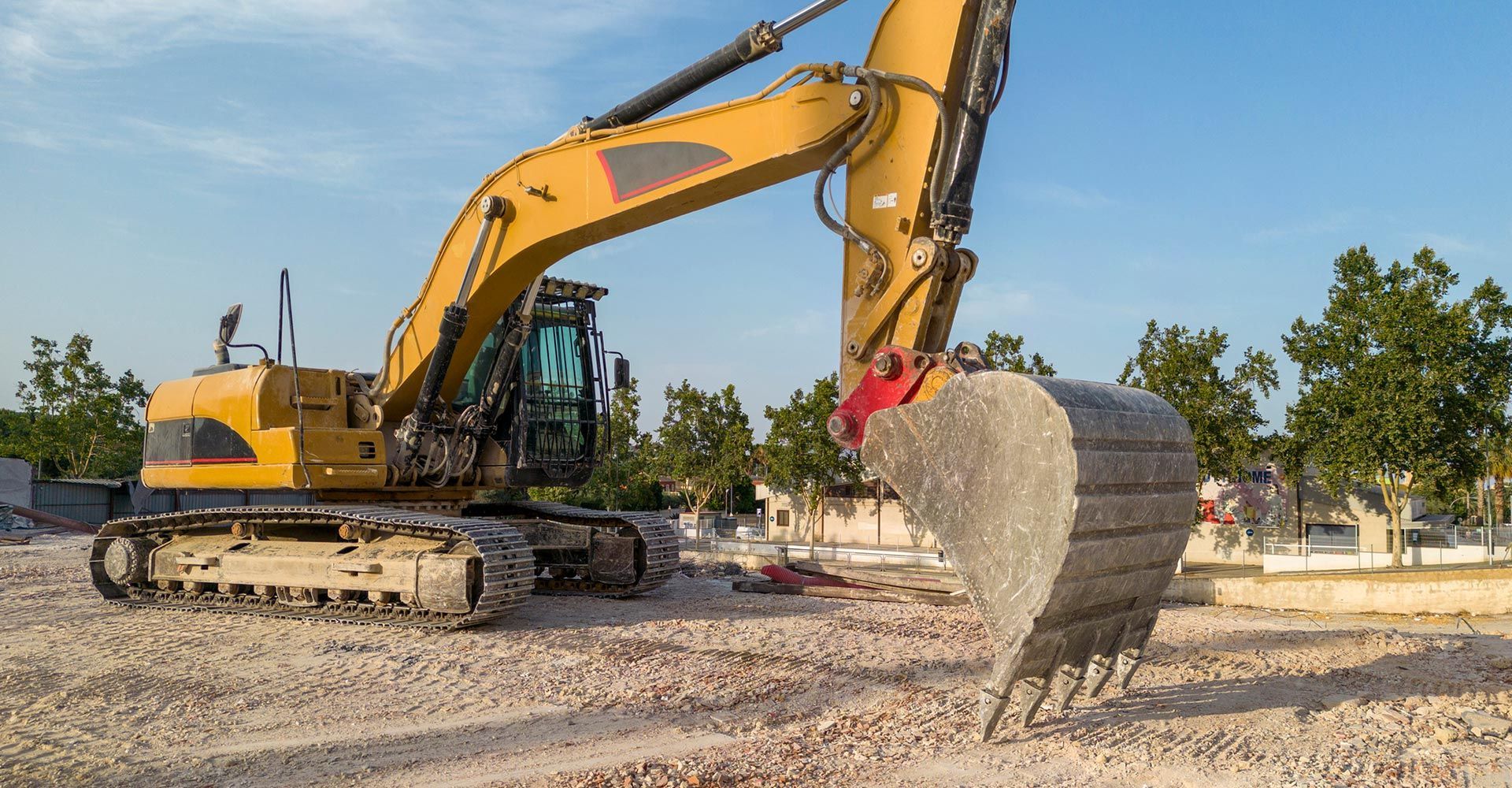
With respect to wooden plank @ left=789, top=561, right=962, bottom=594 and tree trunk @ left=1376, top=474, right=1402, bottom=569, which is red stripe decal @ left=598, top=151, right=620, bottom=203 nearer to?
wooden plank @ left=789, top=561, right=962, bottom=594

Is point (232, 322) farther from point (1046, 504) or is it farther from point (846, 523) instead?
point (846, 523)

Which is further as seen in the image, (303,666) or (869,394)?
(303,666)

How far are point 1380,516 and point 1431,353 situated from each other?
700 centimetres

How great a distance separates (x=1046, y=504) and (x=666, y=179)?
4.12 metres

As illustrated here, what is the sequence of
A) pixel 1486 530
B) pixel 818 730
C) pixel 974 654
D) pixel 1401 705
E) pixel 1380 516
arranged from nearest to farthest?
pixel 818 730, pixel 1401 705, pixel 974 654, pixel 1486 530, pixel 1380 516

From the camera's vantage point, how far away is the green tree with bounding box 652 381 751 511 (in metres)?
34.1

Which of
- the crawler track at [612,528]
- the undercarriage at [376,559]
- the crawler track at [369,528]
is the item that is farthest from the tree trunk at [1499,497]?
the crawler track at [369,528]

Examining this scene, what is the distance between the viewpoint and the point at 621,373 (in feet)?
35.5

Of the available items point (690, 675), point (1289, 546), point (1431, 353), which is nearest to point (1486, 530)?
point (1431, 353)

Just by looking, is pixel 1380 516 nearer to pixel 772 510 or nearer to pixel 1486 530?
pixel 1486 530

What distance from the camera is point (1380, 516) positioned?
1196 inches

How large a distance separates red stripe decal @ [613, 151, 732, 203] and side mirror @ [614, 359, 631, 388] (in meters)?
2.99

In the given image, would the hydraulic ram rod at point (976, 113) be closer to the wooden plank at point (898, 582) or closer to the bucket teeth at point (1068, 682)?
the bucket teeth at point (1068, 682)

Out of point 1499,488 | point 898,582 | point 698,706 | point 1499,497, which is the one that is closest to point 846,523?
point 898,582
